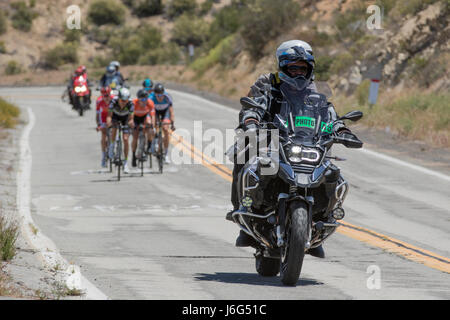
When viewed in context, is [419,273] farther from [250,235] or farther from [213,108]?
[213,108]

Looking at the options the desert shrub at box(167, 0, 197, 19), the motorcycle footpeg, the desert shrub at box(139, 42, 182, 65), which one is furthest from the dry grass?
the desert shrub at box(167, 0, 197, 19)

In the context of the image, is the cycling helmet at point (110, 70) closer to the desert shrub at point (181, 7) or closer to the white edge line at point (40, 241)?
the white edge line at point (40, 241)

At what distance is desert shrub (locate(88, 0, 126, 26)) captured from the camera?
84.0 m

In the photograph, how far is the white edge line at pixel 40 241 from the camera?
8.75 meters

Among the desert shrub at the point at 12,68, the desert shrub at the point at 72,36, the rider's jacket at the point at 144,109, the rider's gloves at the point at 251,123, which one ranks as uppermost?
the rider's gloves at the point at 251,123

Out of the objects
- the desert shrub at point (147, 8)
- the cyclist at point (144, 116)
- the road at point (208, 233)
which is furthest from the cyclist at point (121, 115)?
the desert shrub at point (147, 8)

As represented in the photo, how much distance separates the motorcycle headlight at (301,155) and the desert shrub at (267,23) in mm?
35008

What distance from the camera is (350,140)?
914 centimetres

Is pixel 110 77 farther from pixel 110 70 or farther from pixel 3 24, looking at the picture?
pixel 3 24

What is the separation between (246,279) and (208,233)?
3.71 metres

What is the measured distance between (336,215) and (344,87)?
2519 cm

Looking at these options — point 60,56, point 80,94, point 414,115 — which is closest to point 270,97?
point 414,115

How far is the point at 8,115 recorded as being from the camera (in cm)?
3362
